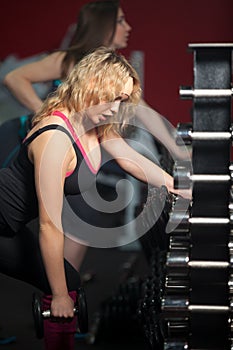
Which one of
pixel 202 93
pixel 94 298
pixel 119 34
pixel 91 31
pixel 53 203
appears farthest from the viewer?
pixel 94 298

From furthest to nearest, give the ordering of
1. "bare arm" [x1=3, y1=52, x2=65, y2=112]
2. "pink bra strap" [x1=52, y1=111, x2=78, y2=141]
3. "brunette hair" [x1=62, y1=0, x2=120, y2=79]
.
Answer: "bare arm" [x1=3, y1=52, x2=65, y2=112] < "brunette hair" [x1=62, y1=0, x2=120, y2=79] < "pink bra strap" [x1=52, y1=111, x2=78, y2=141]

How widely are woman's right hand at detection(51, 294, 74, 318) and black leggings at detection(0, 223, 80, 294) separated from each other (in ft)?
0.47

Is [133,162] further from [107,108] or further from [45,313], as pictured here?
[45,313]

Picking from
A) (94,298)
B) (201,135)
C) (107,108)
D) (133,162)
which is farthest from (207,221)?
(94,298)

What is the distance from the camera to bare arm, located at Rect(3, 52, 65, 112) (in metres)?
3.84

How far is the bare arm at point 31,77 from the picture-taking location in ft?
12.6

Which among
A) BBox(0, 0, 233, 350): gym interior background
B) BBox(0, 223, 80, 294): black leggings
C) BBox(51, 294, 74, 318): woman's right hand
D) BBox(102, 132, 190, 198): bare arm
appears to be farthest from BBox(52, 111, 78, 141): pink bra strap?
BBox(0, 0, 233, 350): gym interior background

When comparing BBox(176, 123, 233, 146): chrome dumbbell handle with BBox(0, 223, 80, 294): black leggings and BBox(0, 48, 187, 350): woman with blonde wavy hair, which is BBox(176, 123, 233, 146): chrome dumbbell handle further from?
BBox(0, 223, 80, 294): black leggings

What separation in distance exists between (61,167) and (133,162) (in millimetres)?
462

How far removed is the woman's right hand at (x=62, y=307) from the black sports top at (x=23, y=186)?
33 cm

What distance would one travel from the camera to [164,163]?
2.88m

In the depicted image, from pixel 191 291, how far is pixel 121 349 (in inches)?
58.3

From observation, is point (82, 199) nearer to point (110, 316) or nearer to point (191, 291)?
point (110, 316)

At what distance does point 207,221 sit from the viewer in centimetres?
188
